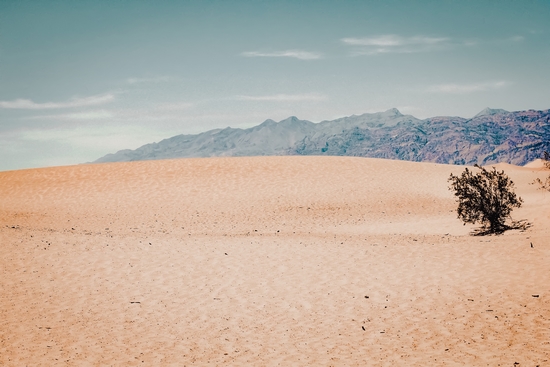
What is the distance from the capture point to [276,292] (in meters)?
10.5

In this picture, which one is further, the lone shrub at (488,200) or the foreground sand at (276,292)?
the lone shrub at (488,200)

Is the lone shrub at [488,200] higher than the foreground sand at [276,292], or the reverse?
the lone shrub at [488,200]

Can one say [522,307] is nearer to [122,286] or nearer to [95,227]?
[122,286]

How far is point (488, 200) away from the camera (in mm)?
17719

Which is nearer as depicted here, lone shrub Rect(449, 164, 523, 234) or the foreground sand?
the foreground sand

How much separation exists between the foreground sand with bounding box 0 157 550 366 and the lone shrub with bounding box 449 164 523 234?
1218 mm

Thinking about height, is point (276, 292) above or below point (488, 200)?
below

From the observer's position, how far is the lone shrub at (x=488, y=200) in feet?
58.2

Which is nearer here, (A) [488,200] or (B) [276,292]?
(B) [276,292]

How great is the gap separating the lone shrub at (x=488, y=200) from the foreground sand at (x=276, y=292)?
1.22m

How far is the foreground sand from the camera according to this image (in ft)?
23.8

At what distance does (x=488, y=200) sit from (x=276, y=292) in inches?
472

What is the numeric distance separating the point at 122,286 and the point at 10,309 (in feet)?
8.42

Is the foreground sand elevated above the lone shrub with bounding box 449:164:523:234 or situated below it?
below
